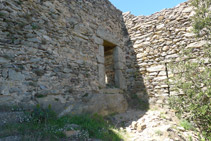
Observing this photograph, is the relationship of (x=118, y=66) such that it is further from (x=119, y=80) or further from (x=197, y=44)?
(x=197, y=44)

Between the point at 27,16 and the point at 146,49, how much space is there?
375 centimetres

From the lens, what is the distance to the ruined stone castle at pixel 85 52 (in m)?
2.47

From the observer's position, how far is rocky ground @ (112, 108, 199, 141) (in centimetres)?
273

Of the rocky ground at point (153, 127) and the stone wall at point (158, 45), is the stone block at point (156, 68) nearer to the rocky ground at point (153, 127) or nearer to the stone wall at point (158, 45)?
the stone wall at point (158, 45)

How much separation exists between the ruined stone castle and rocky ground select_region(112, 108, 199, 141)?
45 centimetres

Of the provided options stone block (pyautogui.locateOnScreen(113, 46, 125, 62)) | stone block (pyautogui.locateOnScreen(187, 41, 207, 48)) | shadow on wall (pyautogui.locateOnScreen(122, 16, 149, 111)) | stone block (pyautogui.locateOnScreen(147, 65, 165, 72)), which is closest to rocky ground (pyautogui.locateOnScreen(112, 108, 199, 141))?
shadow on wall (pyautogui.locateOnScreen(122, 16, 149, 111))

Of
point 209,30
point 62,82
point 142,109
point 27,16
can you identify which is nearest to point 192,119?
point 142,109

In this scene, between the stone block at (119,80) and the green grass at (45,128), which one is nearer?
the green grass at (45,128)

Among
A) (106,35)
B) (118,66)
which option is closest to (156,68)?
(118,66)

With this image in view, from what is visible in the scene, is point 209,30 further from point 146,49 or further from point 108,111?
point 108,111

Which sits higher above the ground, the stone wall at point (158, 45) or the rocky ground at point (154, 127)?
the stone wall at point (158, 45)

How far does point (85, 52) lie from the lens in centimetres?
380

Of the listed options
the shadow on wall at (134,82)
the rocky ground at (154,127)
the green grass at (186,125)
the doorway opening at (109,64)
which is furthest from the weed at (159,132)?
the doorway opening at (109,64)

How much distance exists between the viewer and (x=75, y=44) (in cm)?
356
